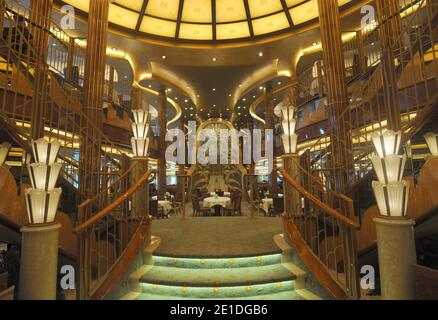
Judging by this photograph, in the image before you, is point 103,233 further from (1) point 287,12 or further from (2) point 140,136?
(1) point 287,12

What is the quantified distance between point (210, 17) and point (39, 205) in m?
11.2

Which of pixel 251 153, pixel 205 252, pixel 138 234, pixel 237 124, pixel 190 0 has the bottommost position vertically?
pixel 205 252

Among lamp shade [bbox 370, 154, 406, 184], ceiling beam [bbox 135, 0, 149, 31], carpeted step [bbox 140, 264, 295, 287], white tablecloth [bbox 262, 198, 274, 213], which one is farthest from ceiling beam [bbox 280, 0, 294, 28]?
carpeted step [bbox 140, 264, 295, 287]

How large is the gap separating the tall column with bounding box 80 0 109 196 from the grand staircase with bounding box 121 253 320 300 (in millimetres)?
2168

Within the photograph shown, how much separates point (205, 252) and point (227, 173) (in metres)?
9.11

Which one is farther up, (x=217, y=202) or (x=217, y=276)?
(x=217, y=202)

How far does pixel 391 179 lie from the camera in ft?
7.86

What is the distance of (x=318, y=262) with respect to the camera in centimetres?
325

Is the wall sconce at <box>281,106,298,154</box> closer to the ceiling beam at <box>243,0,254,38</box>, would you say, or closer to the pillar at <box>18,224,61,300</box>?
the pillar at <box>18,224,61,300</box>

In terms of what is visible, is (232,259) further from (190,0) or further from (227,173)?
(190,0)

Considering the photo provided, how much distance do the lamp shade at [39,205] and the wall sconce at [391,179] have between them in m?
3.29

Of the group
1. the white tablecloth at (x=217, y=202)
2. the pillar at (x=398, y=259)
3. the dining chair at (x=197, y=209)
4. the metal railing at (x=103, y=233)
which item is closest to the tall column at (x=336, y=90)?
the pillar at (x=398, y=259)

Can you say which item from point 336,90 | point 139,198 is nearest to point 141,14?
point 336,90
